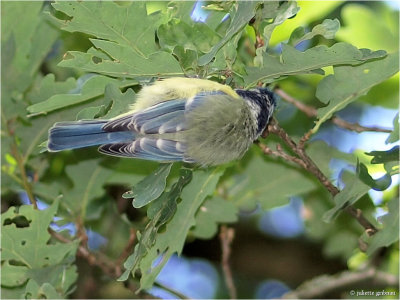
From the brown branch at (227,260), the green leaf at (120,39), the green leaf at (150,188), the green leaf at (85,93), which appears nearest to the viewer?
the green leaf at (150,188)

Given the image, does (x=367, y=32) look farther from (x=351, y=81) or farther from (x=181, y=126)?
(x=181, y=126)

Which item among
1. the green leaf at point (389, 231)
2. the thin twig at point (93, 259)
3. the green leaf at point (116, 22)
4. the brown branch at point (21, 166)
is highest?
the green leaf at point (116, 22)

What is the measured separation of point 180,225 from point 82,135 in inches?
23.5

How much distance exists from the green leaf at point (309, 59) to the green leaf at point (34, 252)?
1265 mm

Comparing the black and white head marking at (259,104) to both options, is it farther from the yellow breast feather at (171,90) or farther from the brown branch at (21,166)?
the brown branch at (21,166)

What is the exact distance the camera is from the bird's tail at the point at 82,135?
10.2 feet

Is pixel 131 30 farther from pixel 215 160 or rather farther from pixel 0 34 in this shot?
pixel 0 34

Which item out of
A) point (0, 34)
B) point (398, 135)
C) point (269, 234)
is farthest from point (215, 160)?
point (269, 234)

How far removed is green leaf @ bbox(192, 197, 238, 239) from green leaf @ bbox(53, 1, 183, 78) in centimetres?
112

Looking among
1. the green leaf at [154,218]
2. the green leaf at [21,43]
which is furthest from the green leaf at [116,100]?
the green leaf at [21,43]

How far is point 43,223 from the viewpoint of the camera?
3467 millimetres

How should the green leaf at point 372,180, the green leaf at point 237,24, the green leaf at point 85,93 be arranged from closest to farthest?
1. the green leaf at point 237,24
2. the green leaf at point 372,180
3. the green leaf at point 85,93

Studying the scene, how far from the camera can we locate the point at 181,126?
3148mm

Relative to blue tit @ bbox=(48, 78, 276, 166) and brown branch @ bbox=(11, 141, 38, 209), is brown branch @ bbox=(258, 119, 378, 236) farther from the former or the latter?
brown branch @ bbox=(11, 141, 38, 209)
